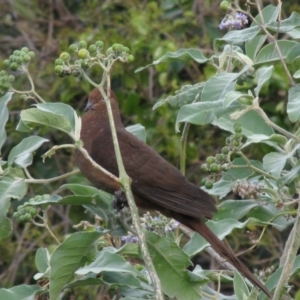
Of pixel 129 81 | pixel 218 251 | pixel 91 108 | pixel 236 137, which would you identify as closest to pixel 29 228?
pixel 129 81

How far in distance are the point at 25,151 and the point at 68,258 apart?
0.25m

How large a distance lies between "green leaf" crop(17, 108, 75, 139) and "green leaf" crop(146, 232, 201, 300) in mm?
352

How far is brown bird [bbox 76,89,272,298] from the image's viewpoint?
2457 mm

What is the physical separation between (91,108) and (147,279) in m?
1.16

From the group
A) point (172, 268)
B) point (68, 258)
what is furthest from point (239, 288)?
point (68, 258)

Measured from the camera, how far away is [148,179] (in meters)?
2.62

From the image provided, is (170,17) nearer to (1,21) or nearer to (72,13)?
(72,13)

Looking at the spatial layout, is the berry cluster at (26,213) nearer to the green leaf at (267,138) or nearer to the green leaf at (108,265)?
the green leaf at (108,265)

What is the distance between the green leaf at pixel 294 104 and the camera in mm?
1710

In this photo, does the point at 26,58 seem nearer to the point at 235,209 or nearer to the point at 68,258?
the point at 68,258

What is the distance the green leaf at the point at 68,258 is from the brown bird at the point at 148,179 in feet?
1.78

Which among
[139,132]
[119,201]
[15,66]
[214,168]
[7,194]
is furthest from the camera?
[139,132]

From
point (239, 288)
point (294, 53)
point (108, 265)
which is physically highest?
point (294, 53)

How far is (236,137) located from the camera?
1.88m
